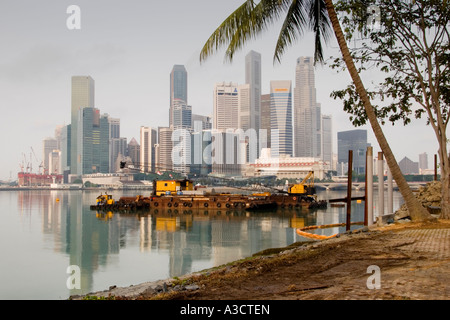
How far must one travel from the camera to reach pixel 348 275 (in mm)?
7828

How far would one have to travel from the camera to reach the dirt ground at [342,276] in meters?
6.39

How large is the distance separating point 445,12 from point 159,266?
1524 centimetres

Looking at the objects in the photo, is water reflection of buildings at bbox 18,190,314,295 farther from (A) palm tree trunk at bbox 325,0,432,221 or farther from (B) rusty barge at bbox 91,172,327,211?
(A) palm tree trunk at bbox 325,0,432,221

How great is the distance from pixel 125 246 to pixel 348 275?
69.2 feet

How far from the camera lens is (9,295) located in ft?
51.3

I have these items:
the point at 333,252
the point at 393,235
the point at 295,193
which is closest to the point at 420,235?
the point at 393,235

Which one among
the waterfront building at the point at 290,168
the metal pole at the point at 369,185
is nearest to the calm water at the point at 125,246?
the metal pole at the point at 369,185

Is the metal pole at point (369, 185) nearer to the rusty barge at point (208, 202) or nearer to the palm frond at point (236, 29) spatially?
the palm frond at point (236, 29)

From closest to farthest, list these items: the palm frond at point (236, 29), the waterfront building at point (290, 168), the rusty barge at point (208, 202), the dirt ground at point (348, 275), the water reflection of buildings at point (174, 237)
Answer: the dirt ground at point (348, 275), the palm frond at point (236, 29), the water reflection of buildings at point (174, 237), the rusty barge at point (208, 202), the waterfront building at point (290, 168)

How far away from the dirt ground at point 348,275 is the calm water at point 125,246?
27.4 feet

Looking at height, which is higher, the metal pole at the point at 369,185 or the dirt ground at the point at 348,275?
the metal pole at the point at 369,185

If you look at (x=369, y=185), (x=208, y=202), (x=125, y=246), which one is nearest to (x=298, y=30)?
(x=369, y=185)

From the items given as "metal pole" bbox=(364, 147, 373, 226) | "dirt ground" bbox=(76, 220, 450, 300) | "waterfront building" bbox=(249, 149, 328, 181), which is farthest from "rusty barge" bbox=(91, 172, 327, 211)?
"waterfront building" bbox=(249, 149, 328, 181)

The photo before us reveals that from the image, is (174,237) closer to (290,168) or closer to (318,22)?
(318,22)
